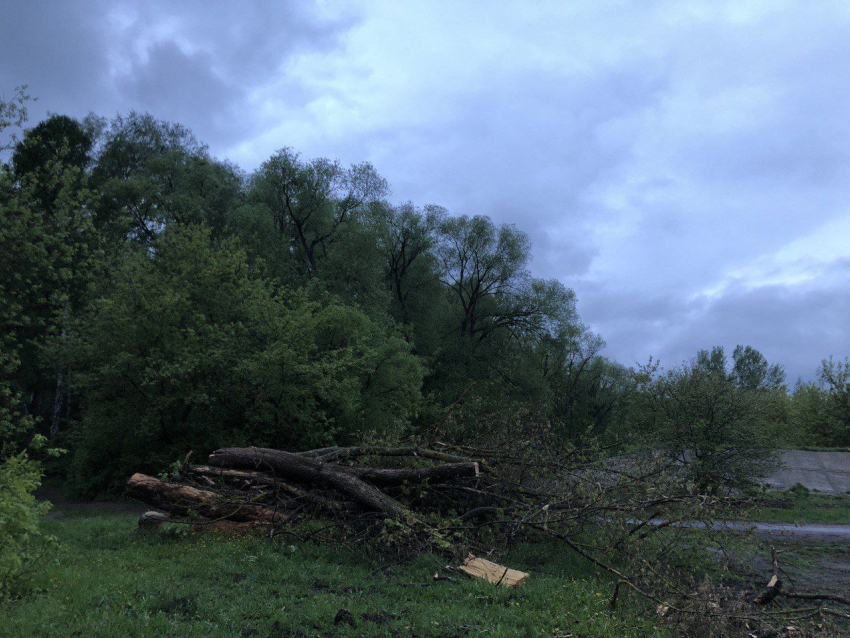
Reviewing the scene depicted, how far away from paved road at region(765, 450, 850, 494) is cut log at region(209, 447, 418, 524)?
2034cm

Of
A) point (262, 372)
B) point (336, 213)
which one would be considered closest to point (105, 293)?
point (262, 372)

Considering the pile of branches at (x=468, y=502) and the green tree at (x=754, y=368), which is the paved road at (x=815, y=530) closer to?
the pile of branches at (x=468, y=502)

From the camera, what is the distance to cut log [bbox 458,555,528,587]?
6.75 meters

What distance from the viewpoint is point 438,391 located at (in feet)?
110

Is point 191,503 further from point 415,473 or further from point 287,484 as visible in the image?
point 415,473

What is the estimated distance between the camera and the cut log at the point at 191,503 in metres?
9.42

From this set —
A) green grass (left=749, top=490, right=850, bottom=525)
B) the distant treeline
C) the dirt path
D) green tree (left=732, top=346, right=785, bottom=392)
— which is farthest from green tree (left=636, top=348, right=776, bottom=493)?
green tree (left=732, top=346, right=785, bottom=392)

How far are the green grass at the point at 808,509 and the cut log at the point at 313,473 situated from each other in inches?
532

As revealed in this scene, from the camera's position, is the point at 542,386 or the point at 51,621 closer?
the point at 51,621

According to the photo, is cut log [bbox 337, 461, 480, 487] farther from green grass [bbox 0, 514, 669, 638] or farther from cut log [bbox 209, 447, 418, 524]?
green grass [bbox 0, 514, 669, 638]

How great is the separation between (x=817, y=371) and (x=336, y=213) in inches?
1270

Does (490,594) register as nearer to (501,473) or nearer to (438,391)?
(501,473)

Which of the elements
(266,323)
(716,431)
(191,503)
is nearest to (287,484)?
(191,503)

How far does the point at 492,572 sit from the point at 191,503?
541 cm
